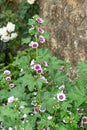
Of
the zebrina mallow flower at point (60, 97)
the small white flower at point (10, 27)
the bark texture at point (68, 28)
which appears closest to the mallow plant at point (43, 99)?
the zebrina mallow flower at point (60, 97)

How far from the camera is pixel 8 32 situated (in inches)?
204

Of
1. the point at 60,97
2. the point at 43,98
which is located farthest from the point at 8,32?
the point at 60,97

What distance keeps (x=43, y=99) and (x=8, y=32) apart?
2.21m

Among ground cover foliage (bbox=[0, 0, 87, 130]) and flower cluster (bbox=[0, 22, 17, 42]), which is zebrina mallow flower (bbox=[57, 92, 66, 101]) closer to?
ground cover foliage (bbox=[0, 0, 87, 130])

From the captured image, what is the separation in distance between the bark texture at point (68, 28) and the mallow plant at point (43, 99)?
80 cm

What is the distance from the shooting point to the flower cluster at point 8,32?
512cm

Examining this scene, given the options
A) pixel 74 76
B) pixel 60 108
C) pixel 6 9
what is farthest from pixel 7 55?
pixel 60 108

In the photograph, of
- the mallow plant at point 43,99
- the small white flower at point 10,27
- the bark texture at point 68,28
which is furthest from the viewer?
the small white flower at point 10,27

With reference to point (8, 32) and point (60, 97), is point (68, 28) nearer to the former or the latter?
point (8, 32)

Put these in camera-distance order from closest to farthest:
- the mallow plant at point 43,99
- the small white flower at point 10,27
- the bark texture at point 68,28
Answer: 1. the mallow plant at point 43,99
2. the bark texture at point 68,28
3. the small white flower at point 10,27

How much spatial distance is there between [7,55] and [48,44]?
0.95 m

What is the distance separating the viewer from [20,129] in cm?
283

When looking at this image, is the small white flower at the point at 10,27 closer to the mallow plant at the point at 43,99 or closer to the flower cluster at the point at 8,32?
the flower cluster at the point at 8,32

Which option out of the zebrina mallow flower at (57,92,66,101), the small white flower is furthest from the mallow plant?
the small white flower
